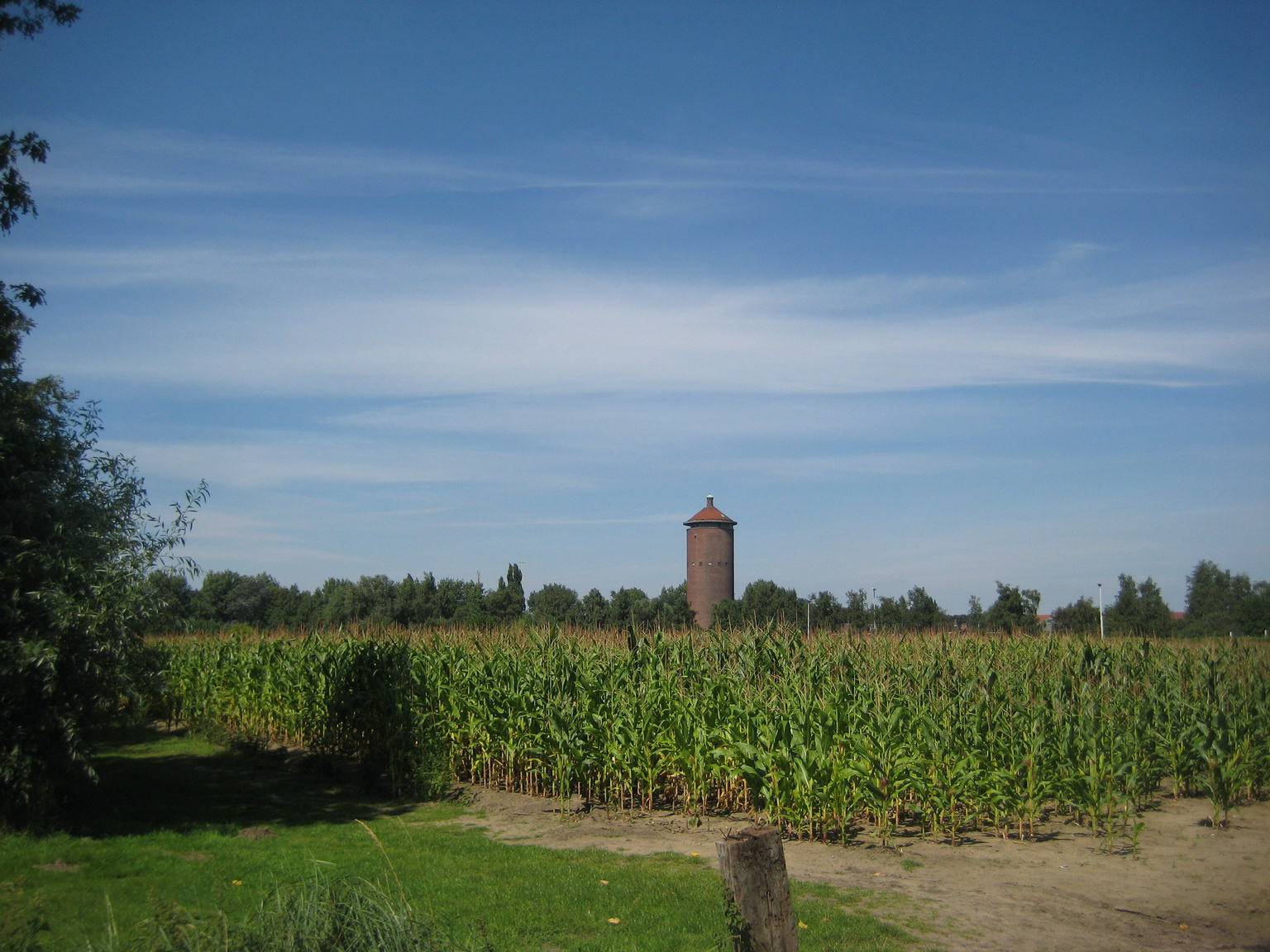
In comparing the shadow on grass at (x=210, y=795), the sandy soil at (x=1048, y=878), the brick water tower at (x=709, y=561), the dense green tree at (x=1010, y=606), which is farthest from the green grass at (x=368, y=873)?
the brick water tower at (x=709, y=561)

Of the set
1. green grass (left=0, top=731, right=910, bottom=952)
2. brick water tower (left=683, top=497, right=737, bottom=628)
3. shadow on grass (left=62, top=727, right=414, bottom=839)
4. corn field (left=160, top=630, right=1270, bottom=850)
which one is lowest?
shadow on grass (left=62, top=727, right=414, bottom=839)

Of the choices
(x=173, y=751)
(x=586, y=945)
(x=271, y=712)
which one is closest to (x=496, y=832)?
(x=586, y=945)

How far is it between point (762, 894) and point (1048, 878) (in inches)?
227

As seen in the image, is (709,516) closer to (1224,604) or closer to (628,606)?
(628,606)

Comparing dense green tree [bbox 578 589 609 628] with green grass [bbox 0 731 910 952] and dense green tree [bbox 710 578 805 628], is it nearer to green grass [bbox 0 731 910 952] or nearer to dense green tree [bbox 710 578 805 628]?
dense green tree [bbox 710 578 805 628]

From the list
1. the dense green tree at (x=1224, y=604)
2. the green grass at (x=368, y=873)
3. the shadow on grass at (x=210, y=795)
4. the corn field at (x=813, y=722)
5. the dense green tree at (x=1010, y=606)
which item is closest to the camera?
the green grass at (x=368, y=873)

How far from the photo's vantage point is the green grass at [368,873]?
6.97m

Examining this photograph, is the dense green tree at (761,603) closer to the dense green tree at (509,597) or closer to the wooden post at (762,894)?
the dense green tree at (509,597)

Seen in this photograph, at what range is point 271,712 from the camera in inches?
728

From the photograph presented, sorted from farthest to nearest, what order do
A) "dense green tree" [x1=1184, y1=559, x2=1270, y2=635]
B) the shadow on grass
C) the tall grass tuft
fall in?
"dense green tree" [x1=1184, y1=559, x2=1270, y2=635] < the shadow on grass < the tall grass tuft

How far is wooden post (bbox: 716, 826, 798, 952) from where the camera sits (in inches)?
167

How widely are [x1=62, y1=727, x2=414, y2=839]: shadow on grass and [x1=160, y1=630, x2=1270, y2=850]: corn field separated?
712 mm

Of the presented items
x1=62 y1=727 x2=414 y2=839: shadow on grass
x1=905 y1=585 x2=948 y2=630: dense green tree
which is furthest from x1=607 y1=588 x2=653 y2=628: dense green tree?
x1=62 y1=727 x2=414 y2=839: shadow on grass

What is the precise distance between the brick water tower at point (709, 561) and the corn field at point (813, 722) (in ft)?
134
